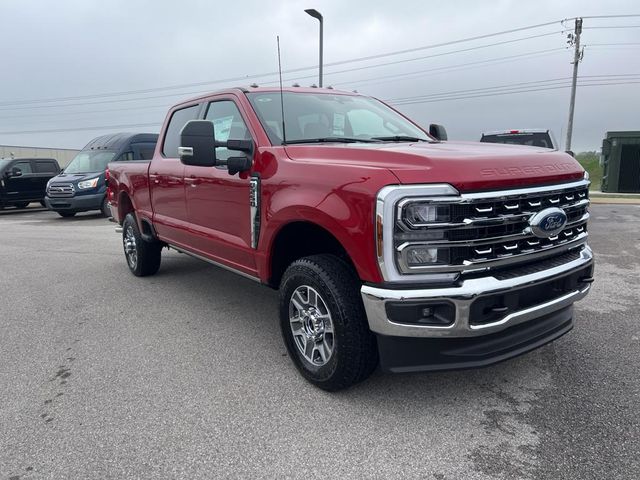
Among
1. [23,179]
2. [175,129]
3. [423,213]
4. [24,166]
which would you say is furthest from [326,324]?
[24,166]

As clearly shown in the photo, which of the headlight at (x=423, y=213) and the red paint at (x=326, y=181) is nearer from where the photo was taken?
the headlight at (x=423, y=213)

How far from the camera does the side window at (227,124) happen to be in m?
3.94

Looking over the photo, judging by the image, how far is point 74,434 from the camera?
8.91 feet

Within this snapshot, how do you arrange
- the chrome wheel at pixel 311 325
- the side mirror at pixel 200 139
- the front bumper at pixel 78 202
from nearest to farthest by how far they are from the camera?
the chrome wheel at pixel 311 325 → the side mirror at pixel 200 139 → the front bumper at pixel 78 202

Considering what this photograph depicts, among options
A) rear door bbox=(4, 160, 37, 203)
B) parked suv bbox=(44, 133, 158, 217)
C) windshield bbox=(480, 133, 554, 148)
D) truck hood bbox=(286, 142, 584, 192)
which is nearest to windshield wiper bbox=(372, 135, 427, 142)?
truck hood bbox=(286, 142, 584, 192)

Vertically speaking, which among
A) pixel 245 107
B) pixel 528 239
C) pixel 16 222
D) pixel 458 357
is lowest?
pixel 16 222

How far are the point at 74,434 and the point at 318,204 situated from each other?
1.88 m

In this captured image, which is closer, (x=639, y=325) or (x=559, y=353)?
(x=559, y=353)

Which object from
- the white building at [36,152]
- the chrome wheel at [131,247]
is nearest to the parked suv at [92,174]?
the chrome wheel at [131,247]

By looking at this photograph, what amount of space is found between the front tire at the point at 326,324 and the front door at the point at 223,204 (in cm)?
66

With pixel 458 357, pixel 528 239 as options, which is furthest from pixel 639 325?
pixel 458 357

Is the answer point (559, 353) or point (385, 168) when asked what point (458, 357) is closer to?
point (385, 168)

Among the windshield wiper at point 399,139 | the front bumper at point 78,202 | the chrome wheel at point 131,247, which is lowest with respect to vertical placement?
the front bumper at point 78,202

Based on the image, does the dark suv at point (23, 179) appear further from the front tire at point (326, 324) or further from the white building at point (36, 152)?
the front tire at point (326, 324)
